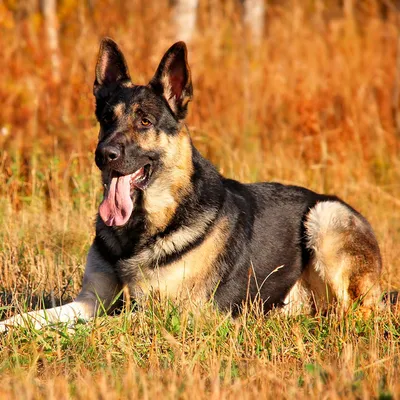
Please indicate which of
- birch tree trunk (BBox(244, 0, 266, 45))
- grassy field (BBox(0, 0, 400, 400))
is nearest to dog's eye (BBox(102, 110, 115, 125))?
grassy field (BBox(0, 0, 400, 400))

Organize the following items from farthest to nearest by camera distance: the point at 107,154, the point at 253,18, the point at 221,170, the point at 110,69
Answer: the point at 253,18
the point at 221,170
the point at 110,69
the point at 107,154

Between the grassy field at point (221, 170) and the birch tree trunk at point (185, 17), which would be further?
the birch tree trunk at point (185, 17)

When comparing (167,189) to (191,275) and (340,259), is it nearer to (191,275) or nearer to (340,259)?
(191,275)

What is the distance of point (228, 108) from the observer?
30.3 feet

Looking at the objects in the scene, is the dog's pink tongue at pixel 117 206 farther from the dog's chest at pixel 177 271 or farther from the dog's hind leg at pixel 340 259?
the dog's hind leg at pixel 340 259

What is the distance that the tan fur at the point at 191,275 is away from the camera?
464 cm

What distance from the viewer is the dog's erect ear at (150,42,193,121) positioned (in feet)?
16.1

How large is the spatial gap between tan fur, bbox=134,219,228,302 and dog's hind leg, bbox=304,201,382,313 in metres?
0.83

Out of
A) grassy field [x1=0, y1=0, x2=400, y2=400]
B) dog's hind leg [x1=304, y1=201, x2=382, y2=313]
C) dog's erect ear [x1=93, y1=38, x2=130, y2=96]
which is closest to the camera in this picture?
grassy field [x1=0, y1=0, x2=400, y2=400]

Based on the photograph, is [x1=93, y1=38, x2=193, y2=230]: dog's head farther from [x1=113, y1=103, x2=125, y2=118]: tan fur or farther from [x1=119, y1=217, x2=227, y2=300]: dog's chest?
[x1=119, y1=217, x2=227, y2=300]: dog's chest

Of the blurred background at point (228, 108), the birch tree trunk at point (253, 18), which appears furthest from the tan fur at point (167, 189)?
the birch tree trunk at point (253, 18)

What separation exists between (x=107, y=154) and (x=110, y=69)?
0.94 metres

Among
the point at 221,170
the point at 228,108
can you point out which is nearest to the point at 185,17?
the point at 228,108

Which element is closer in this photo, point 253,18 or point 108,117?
point 108,117
